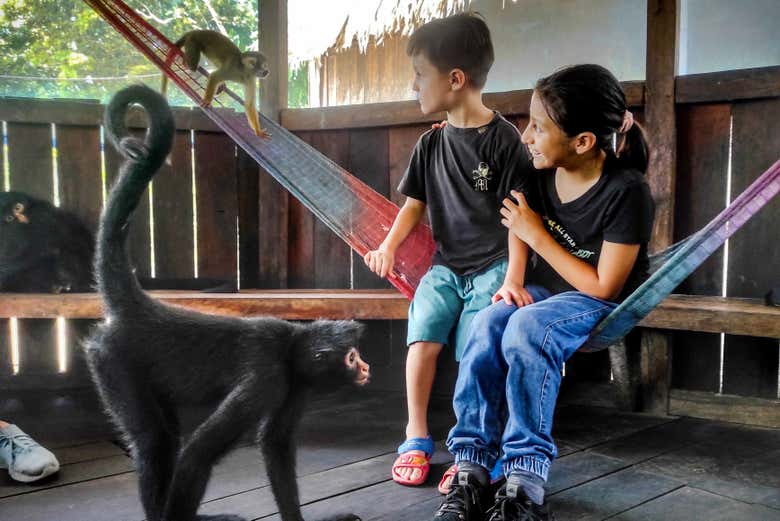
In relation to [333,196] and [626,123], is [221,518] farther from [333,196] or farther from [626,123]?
[626,123]

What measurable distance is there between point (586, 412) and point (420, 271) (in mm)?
827

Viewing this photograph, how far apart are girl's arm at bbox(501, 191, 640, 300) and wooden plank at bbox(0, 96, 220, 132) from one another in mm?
1133

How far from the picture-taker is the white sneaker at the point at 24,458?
1.43 meters

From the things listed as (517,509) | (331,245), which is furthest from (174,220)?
(517,509)

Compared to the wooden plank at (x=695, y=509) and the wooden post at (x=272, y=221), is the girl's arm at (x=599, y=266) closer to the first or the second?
the wooden plank at (x=695, y=509)

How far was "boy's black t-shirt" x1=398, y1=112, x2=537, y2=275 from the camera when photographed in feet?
4.76

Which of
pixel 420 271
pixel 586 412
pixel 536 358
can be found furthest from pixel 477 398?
pixel 586 412

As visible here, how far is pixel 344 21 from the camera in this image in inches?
72.7

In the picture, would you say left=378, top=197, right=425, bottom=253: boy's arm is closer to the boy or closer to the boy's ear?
the boy

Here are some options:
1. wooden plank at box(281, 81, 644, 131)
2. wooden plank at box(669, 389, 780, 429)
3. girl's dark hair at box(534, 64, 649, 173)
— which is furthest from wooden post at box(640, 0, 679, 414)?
girl's dark hair at box(534, 64, 649, 173)

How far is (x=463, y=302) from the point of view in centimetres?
154

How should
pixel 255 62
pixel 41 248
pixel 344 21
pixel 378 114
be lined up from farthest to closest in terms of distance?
1. pixel 378 114
2. pixel 344 21
3. pixel 41 248
4. pixel 255 62

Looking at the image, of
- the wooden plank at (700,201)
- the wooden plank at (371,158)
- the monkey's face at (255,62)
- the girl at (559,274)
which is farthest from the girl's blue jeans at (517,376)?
the wooden plank at (371,158)

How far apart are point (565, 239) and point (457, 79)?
1.29 feet
